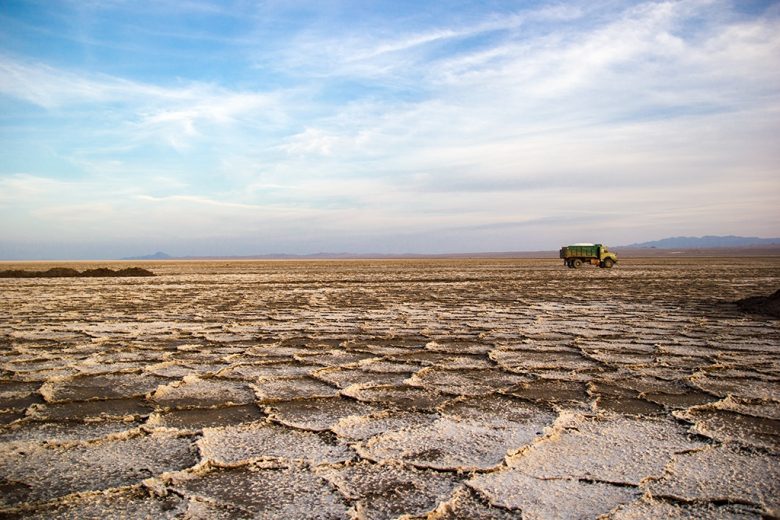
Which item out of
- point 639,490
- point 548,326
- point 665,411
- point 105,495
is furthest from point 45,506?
point 548,326

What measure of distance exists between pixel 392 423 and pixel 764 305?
7.38 meters

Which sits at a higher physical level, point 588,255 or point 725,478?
point 588,255

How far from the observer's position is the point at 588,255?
86.2ft

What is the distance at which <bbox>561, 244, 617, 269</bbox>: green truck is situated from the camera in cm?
2575

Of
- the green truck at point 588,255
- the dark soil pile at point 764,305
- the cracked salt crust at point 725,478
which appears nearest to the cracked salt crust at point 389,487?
the cracked salt crust at point 725,478

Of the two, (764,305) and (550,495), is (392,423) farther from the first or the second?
(764,305)

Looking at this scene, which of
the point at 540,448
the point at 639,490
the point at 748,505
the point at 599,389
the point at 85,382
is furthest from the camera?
the point at 85,382

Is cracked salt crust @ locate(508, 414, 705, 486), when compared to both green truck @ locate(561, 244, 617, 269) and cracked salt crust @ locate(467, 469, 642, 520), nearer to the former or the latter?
cracked salt crust @ locate(467, 469, 642, 520)

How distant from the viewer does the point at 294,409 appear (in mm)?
3203

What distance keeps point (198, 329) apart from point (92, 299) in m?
5.79

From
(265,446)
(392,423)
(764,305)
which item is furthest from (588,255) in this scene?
(265,446)

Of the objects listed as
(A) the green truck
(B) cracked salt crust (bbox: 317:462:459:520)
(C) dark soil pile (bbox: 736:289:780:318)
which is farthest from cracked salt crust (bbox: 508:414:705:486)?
(A) the green truck

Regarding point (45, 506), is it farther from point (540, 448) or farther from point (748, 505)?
point (748, 505)

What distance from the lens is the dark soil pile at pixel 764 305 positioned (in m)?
7.68
